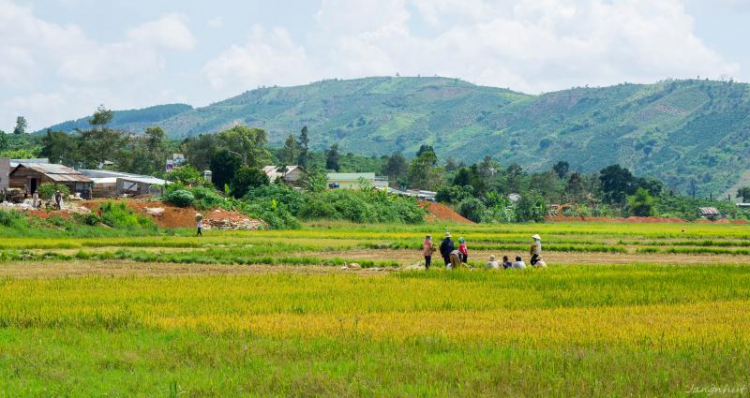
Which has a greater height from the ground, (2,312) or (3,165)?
(3,165)

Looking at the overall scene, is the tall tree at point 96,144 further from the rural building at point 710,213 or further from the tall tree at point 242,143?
the rural building at point 710,213

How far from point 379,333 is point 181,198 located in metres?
43.9

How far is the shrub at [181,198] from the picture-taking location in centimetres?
5675

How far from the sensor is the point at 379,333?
14.6m

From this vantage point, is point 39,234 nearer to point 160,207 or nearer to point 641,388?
point 160,207

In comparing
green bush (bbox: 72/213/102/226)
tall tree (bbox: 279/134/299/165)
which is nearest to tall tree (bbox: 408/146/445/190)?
tall tree (bbox: 279/134/299/165)

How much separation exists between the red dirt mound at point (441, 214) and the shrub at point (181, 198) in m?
28.6

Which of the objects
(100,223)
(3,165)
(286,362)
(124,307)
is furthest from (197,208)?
(286,362)

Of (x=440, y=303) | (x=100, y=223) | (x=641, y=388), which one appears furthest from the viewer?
(x=100, y=223)

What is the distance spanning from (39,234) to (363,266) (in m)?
20.8

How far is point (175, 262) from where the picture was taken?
30578mm

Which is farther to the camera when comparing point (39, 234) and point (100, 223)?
point (100, 223)

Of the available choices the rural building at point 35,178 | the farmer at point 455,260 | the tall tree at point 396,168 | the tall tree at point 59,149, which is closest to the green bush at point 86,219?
the rural building at point 35,178

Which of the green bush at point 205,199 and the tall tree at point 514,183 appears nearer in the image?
the green bush at point 205,199
